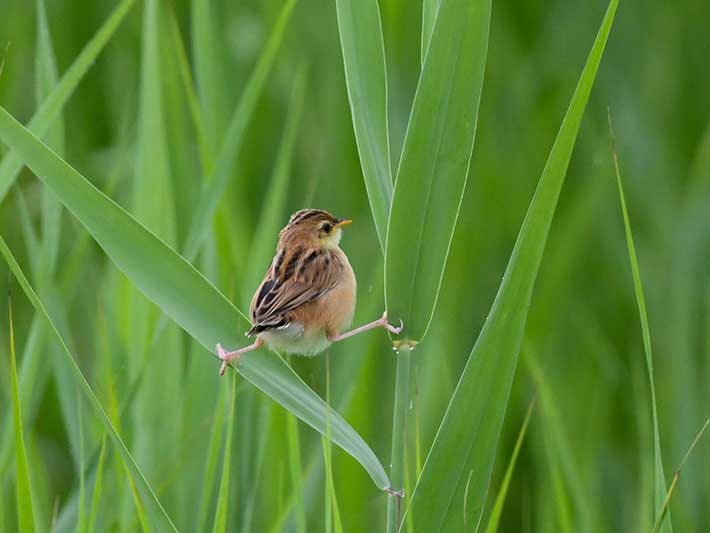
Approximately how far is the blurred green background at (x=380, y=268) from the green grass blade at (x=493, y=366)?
49 centimetres

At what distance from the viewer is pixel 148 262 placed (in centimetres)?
153

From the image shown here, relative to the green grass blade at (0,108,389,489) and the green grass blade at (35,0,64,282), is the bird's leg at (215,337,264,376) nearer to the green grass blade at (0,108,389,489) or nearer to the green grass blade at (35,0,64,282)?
the green grass blade at (0,108,389,489)

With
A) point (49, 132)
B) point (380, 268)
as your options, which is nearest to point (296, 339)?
point (49, 132)

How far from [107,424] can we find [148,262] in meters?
0.21

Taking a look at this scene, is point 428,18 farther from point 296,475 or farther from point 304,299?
point 296,475

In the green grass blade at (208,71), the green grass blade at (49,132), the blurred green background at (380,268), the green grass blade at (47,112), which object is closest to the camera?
the green grass blade at (47,112)

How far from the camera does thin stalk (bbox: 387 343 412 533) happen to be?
1.52m

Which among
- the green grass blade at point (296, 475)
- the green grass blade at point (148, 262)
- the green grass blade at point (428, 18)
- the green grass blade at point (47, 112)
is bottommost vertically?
the green grass blade at point (296, 475)

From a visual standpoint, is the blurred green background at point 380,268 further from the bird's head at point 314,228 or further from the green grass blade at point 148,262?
the green grass blade at point 148,262

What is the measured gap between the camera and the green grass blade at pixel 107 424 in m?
1.53

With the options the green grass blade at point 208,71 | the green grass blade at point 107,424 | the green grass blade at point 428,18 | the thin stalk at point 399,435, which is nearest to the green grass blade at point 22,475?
the green grass blade at point 107,424

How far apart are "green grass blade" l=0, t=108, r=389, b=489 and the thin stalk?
9cm

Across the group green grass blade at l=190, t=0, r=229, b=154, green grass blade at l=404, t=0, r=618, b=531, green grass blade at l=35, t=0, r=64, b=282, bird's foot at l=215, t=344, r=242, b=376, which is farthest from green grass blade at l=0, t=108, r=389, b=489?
green grass blade at l=190, t=0, r=229, b=154

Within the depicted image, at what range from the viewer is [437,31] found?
1.49 m
